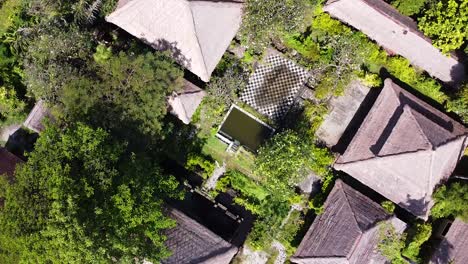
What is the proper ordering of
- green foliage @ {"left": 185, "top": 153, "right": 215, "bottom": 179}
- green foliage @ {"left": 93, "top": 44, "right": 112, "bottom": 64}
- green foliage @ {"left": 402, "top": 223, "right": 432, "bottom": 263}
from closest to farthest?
green foliage @ {"left": 93, "top": 44, "right": 112, "bottom": 64}
green foliage @ {"left": 402, "top": 223, "right": 432, "bottom": 263}
green foliage @ {"left": 185, "top": 153, "right": 215, "bottom": 179}

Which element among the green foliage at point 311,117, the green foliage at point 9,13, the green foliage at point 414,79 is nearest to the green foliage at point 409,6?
the green foliage at point 414,79

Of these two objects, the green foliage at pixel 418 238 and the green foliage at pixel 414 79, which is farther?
the green foliage at pixel 414 79

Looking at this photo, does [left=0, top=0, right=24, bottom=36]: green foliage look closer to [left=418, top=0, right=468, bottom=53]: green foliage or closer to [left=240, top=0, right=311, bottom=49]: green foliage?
[left=240, top=0, right=311, bottom=49]: green foliage

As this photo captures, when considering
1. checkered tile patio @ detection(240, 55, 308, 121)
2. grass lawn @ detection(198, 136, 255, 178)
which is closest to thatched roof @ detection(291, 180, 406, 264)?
grass lawn @ detection(198, 136, 255, 178)

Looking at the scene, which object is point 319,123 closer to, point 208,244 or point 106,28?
point 208,244

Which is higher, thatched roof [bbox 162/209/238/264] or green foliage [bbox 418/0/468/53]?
green foliage [bbox 418/0/468/53]

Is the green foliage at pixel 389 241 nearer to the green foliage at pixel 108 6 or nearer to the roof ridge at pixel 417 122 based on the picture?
the roof ridge at pixel 417 122

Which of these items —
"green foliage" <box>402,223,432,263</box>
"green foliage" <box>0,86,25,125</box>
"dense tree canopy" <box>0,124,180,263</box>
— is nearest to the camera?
"dense tree canopy" <box>0,124,180,263</box>
